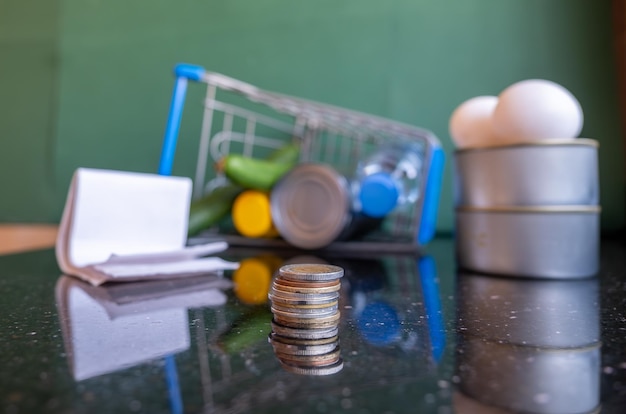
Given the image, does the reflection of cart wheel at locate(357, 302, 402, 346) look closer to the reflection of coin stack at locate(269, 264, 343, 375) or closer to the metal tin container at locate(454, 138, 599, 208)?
the reflection of coin stack at locate(269, 264, 343, 375)

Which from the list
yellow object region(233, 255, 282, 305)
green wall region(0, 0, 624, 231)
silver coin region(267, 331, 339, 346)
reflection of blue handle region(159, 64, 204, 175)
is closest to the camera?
silver coin region(267, 331, 339, 346)

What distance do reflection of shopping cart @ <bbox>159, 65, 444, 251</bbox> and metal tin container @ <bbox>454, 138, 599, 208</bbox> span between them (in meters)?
0.29

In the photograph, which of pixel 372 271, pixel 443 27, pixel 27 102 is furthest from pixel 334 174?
pixel 27 102

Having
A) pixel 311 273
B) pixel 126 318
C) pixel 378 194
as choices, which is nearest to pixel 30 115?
pixel 378 194

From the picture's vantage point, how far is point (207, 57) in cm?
146

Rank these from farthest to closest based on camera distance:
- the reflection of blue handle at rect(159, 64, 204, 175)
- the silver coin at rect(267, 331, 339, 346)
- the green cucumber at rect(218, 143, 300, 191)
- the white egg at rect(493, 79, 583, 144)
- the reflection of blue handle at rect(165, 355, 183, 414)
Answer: the green cucumber at rect(218, 143, 300, 191) < the reflection of blue handle at rect(159, 64, 204, 175) < the white egg at rect(493, 79, 583, 144) < the silver coin at rect(267, 331, 339, 346) < the reflection of blue handle at rect(165, 355, 183, 414)

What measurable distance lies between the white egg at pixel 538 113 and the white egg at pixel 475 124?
0.06m

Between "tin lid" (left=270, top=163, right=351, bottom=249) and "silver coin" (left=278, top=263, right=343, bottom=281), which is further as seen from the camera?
"tin lid" (left=270, top=163, right=351, bottom=249)

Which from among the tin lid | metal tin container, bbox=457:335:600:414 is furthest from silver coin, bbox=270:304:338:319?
the tin lid

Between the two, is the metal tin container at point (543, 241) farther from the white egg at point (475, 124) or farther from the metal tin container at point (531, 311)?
the white egg at point (475, 124)

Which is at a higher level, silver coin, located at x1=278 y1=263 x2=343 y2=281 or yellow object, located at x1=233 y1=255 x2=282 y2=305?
silver coin, located at x1=278 y1=263 x2=343 y2=281

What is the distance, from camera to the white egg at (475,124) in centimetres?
78

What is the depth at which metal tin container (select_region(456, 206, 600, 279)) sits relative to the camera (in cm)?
69

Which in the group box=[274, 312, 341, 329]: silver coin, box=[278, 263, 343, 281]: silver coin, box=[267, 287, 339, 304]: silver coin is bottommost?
box=[274, 312, 341, 329]: silver coin
